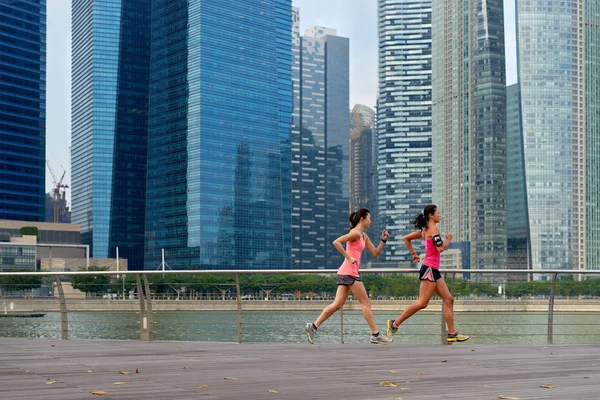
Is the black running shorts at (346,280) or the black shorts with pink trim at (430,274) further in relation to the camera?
the black shorts with pink trim at (430,274)

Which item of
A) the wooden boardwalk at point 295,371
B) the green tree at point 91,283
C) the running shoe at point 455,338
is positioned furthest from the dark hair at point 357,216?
the green tree at point 91,283

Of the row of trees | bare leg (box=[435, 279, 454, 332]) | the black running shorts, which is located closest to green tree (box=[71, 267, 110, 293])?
the row of trees

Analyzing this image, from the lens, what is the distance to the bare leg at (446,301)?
13289 mm

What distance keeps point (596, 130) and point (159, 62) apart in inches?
3879

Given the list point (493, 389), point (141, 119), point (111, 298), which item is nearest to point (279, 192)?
point (141, 119)

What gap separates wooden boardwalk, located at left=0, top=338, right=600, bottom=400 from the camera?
6824mm

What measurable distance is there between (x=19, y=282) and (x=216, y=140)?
160m

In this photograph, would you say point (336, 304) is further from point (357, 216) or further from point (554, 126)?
point (554, 126)

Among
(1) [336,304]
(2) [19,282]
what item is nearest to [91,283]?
(2) [19,282]

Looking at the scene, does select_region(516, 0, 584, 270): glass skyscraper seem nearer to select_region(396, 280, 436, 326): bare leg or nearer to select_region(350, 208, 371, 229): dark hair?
select_region(396, 280, 436, 326): bare leg

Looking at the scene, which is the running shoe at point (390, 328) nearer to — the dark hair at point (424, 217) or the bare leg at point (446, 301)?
the bare leg at point (446, 301)

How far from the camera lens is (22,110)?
17338 centimetres

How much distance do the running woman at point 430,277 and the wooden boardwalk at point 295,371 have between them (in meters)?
0.56

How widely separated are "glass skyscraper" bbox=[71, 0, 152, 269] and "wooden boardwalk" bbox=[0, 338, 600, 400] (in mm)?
177296
